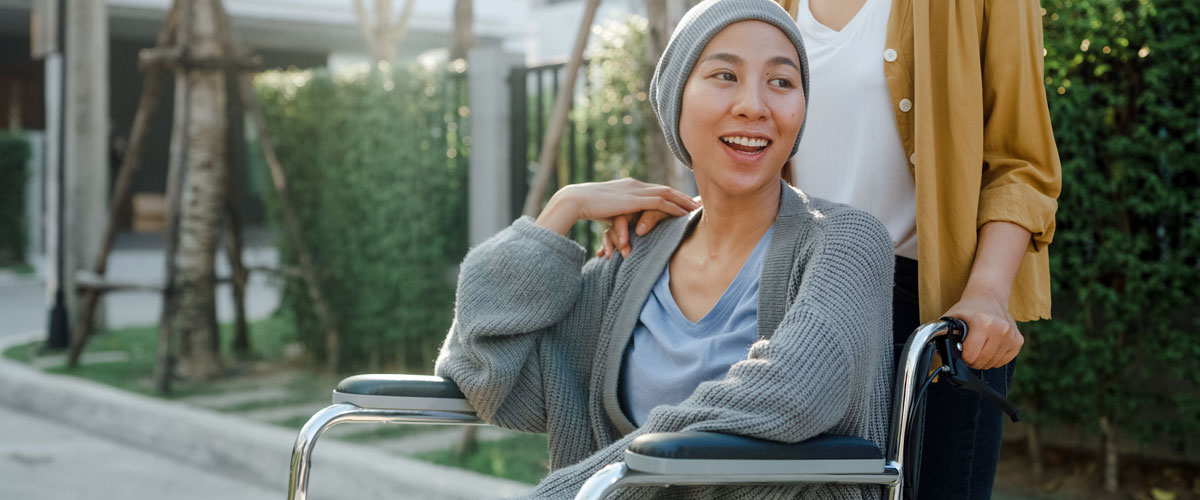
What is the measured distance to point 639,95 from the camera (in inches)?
203

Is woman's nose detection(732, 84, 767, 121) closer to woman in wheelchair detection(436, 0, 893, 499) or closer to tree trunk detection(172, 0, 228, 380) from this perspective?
woman in wheelchair detection(436, 0, 893, 499)

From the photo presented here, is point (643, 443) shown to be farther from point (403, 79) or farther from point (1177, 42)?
point (403, 79)

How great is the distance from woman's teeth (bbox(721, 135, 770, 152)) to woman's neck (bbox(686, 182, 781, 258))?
0.32ft

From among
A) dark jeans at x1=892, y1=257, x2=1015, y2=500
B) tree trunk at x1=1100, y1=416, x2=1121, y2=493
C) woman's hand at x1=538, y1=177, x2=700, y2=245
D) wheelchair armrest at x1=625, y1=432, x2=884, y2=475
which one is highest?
woman's hand at x1=538, y1=177, x2=700, y2=245

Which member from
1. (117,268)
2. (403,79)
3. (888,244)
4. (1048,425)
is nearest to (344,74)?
(403,79)

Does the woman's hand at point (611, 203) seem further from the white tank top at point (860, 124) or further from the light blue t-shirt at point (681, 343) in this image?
the white tank top at point (860, 124)

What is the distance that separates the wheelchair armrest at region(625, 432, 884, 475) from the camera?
1.51 m

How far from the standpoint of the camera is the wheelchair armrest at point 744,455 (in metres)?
1.51

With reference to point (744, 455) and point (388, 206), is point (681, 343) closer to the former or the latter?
Result: point (744, 455)

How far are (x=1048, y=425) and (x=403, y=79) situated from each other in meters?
3.90

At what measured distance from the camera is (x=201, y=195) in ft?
21.9

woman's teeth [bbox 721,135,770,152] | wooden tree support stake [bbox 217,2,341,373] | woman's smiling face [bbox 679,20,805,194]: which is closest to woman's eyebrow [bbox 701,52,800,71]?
woman's smiling face [bbox 679,20,805,194]

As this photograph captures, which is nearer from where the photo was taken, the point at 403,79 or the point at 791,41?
the point at 791,41

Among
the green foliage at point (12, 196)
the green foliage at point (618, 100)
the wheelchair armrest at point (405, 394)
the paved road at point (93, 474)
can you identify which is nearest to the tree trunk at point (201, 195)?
the paved road at point (93, 474)
